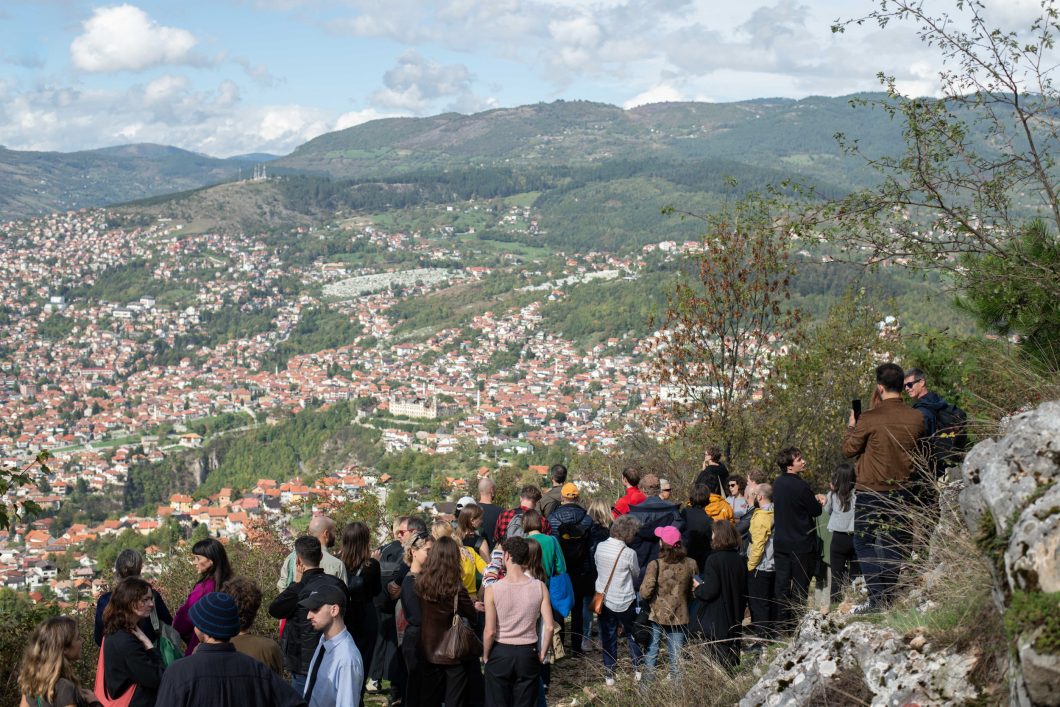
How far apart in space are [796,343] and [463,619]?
8.31 meters

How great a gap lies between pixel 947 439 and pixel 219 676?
4.39 metres

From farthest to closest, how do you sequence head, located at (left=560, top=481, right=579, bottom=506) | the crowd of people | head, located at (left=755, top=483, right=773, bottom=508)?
1. head, located at (left=560, top=481, right=579, bottom=506)
2. head, located at (left=755, top=483, right=773, bottom=508)
3. the crowd of people

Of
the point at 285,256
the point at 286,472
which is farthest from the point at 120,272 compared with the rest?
the point at 286,472

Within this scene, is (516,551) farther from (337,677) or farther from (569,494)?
(569,494)

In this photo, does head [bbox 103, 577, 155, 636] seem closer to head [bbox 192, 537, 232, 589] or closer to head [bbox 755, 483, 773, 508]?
head [bbox 192, 537, 232, 589]

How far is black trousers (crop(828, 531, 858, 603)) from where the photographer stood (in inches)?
225

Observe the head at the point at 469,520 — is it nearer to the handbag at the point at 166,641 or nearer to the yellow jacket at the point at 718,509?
the yellow jacket at the point at 718,509

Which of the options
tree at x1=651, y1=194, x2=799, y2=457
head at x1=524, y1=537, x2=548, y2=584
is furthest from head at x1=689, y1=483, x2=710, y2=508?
tree at x1=651, y1=194, x2=799, y2=457

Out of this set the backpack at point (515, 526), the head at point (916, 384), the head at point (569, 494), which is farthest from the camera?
the head at point (569, 494)

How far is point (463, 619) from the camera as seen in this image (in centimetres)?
460

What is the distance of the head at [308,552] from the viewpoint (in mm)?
4625

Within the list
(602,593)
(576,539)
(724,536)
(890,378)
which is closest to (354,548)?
(602,593)

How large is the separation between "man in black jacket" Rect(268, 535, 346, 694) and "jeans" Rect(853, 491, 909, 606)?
10.0ft

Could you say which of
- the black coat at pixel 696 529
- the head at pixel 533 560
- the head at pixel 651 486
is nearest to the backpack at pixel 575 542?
the head at pixel 651 486
